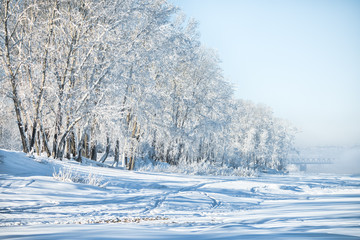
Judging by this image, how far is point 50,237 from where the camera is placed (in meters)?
2.31

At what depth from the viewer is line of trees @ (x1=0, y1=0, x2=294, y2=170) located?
1099 cm

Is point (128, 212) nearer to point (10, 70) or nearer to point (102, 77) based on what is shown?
point (102, 77)

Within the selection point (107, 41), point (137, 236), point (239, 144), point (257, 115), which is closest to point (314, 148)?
point (257, 115)

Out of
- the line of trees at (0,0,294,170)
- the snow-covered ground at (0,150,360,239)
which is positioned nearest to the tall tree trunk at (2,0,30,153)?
the line of trees at (0,0,294,170)

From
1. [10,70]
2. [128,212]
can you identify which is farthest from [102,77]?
[128,212]

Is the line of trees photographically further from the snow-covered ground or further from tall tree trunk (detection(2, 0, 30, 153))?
the snow-covered ground

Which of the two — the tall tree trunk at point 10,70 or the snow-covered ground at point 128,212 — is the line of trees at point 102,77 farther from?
the snow-covered ground at point 128,212

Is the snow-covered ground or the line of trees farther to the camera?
the line of trees

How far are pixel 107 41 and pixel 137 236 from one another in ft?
36.9

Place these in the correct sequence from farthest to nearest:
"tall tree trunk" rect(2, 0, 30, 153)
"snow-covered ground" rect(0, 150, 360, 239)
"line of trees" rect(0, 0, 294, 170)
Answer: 1. "line of trees" rect(0, 0, 294, 170)
2. "tall tree trunk" rect(2, 0, 30, 153)
3. "snow-covered ground" rect(0, 150, 360, 239)

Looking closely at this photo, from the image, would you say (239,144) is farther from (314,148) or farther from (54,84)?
(314,148)

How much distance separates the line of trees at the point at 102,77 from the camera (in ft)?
36.1

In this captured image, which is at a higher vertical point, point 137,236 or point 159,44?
point 159,44

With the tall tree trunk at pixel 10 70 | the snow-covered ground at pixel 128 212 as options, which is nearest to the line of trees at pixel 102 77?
the tall tree trunk at pixel 10 70
